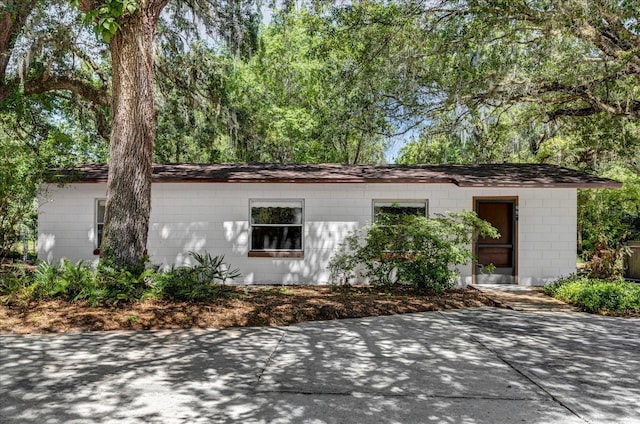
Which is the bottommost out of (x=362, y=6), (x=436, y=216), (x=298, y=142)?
(x=436, y=216)

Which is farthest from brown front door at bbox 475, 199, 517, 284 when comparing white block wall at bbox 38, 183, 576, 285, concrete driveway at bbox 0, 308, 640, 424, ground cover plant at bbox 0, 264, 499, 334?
concrete driveway at bbox 0, 308, 640, 424

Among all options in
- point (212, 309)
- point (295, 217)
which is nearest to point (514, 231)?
point (295, 217)

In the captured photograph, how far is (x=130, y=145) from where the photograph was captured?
8.04 meters

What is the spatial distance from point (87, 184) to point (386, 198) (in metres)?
7.57

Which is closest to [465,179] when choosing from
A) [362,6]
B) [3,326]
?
[362,6]

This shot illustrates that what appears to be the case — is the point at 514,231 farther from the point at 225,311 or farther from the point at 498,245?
the point at 225,311

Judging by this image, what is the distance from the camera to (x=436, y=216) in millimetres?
10773

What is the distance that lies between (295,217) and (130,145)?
176 inches

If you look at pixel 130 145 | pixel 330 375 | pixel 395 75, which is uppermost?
pixel 395 75

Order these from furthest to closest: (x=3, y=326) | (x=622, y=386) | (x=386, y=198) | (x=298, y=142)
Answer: (x=298, y=142) < (x=386, y=198) < (x=3, y=326) < (x=622, y=386)

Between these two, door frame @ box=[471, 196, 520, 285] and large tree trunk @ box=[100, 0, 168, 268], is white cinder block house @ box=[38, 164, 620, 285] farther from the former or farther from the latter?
large tree trunk @ box=[100, 0, 168, 268]

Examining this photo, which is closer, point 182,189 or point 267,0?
point 182,189

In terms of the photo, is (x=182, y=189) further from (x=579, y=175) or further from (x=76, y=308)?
(x=579, y=175)

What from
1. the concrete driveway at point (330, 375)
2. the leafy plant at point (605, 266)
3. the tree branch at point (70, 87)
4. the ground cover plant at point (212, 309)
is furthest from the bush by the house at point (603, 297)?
the tree branch at point (70, 87)
